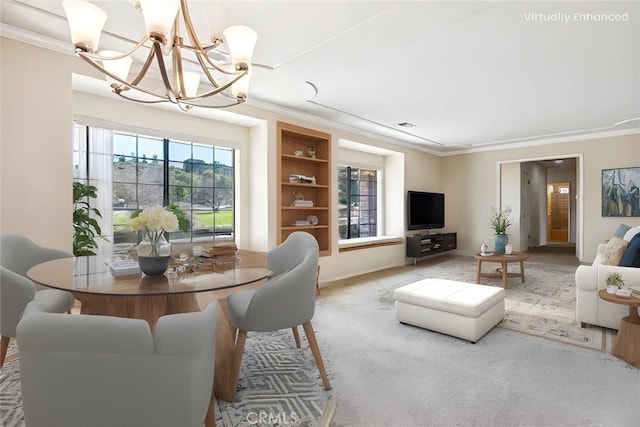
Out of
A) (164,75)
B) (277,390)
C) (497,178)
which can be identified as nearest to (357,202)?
(497,178)

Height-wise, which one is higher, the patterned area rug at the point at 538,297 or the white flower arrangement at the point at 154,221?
the white flower arrangement at the point at 154,221

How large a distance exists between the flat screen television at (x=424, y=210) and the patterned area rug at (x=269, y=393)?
15.4ft

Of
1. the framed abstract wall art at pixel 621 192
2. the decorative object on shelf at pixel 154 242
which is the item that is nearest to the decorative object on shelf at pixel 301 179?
the decorative object on shelf at pixel 154 242

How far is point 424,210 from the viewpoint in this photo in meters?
7.08

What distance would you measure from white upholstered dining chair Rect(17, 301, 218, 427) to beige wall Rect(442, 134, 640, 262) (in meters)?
7.23

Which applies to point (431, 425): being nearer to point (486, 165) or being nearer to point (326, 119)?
point (326, 119)

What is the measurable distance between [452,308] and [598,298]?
1332 mm

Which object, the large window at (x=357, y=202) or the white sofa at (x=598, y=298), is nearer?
the white sofa at (x=598, y=298)

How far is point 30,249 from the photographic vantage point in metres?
2.33

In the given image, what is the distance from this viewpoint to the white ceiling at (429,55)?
A: 2266mm

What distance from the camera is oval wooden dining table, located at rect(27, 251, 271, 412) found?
1479 millimetres

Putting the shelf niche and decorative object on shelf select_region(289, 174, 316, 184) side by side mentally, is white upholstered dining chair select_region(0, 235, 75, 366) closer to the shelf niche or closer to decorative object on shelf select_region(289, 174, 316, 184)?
the shelf niche

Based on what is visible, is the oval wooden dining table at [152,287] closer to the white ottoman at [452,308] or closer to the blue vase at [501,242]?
the white ottoman at [452,308]

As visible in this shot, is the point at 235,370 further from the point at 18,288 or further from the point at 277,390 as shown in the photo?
the point at 18,288
